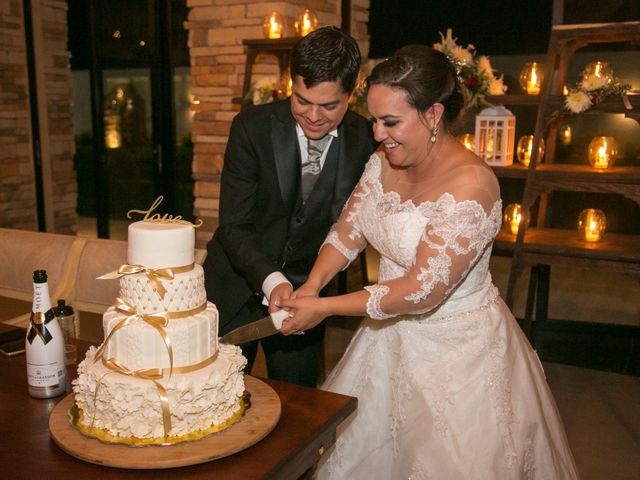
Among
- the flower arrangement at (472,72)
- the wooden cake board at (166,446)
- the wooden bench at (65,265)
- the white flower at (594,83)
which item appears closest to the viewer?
the wooden cake board at (166,446)

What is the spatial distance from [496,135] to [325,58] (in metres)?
2.30

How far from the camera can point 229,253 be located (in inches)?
99.5

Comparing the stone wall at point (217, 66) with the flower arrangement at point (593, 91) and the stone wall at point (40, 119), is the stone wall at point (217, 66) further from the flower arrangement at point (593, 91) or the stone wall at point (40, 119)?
the stone wall at point (40, 119)

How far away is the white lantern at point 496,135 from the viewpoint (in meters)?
4.18

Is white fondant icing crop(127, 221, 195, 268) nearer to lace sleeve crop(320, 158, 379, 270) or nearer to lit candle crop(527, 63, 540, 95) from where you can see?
lace sleeve crop(320, 158, 379, 270)

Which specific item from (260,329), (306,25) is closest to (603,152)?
(306,25)

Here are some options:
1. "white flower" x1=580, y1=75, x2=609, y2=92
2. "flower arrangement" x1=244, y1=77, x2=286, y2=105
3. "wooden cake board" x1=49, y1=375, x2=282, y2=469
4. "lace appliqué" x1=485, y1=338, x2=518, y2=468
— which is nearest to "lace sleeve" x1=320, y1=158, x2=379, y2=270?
"lace appliqué" x1=485, y1=338, x2=518, y2=468

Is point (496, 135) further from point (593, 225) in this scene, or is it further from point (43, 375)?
point (43, 375)

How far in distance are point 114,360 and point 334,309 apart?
0.77m

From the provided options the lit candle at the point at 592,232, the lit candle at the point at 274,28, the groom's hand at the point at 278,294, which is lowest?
the lit candle at the point at 592,232

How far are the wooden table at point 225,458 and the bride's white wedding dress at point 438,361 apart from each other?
15.9 inches

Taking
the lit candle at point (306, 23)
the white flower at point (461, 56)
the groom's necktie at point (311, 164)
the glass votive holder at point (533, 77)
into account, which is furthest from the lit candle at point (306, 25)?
the groom's necktie at point (311, 164)

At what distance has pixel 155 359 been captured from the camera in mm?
1529

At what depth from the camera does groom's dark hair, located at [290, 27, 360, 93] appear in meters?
2.17
